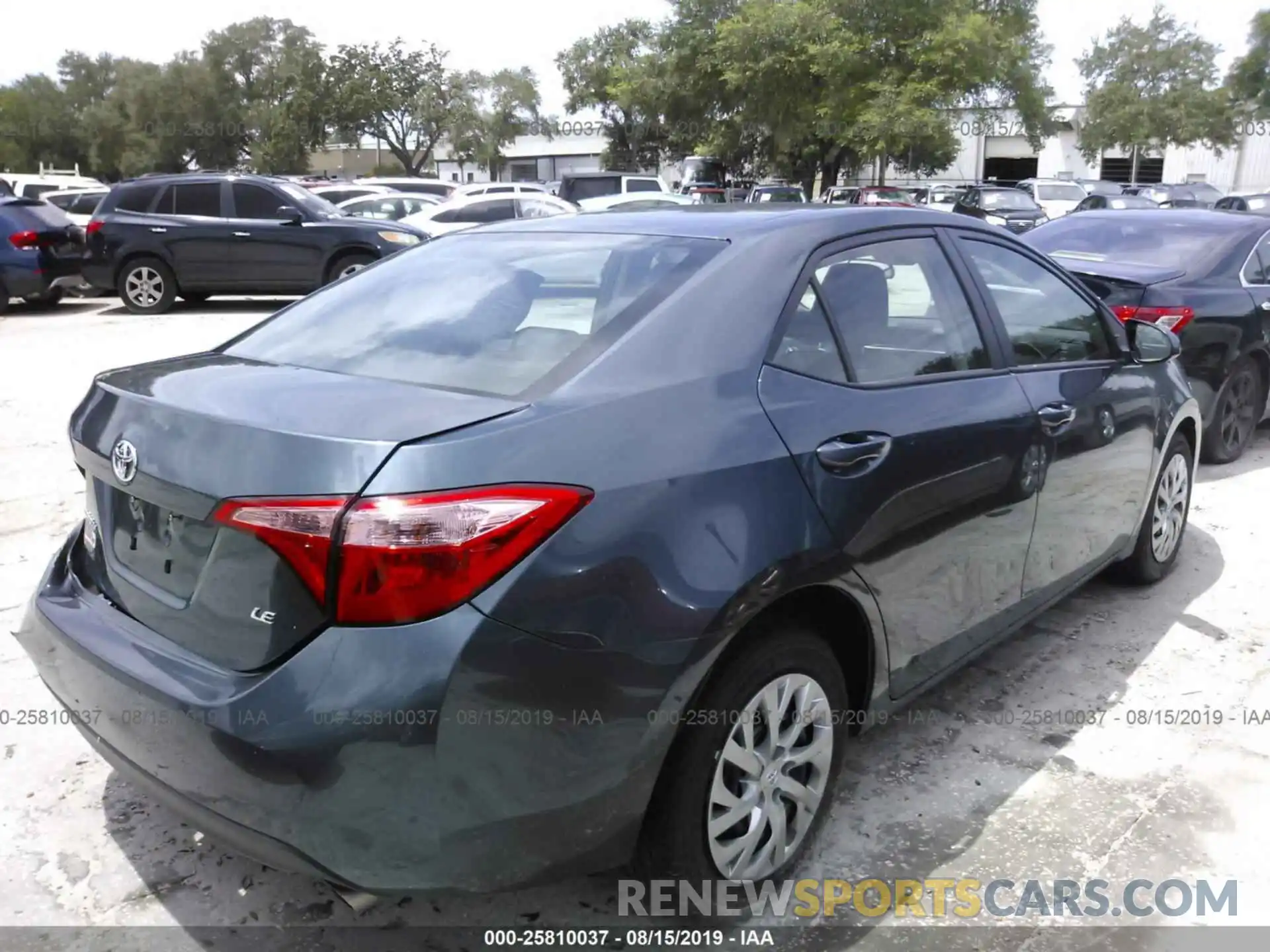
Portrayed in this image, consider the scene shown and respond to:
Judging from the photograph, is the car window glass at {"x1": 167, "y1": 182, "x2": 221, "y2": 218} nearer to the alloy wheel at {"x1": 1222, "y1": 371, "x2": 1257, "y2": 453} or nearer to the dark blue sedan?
the dark blue sedan

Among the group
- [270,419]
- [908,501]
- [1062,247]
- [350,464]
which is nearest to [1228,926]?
[908,501]

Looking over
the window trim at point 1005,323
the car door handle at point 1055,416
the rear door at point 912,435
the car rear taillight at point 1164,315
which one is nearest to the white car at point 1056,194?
the car rear taillight at point 1164,315

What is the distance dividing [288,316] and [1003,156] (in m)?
60.2

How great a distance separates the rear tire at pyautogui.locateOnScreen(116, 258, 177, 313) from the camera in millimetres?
13281

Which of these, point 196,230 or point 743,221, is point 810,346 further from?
point 196,230

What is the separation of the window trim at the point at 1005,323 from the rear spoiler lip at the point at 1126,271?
2.49 meters

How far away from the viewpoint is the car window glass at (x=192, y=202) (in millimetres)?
13367

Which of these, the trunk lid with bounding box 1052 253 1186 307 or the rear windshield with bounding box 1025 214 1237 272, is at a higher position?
the rear windshield with bounding box 1025 214 1237 272

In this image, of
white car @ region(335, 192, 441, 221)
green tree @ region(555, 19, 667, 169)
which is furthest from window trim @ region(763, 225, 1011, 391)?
green tree @ region(555, 19, 667, 169)

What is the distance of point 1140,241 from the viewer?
696cm

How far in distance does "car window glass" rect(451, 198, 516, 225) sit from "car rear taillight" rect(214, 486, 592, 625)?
51.2ft

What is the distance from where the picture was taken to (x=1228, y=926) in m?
2.60

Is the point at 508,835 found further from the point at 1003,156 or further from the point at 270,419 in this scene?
the point at 1003,156
